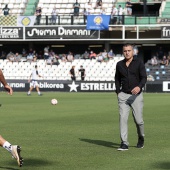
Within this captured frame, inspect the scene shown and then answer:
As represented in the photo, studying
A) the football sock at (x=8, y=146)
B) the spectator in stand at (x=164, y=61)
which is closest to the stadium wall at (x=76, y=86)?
the spectator in stand at (x=164, y=61)

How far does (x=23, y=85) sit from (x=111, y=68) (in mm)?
7497

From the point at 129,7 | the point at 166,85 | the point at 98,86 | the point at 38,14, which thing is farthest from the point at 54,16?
the point at 166,85

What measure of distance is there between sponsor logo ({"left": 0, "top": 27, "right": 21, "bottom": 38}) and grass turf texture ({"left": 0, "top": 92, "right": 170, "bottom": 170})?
90.5 feet

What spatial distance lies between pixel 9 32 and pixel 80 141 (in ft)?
122

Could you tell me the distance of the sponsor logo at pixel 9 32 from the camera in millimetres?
50250

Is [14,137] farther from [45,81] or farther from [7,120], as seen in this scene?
[45,81]

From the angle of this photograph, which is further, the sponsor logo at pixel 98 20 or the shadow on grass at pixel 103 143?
the sponsor logo at pixel 98 20

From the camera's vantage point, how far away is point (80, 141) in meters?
14.3

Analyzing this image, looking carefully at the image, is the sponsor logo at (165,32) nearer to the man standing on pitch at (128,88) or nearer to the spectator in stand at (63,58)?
the spectator in stand at (63,58)

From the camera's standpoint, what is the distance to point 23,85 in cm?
4700

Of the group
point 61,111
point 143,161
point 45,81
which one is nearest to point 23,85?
point 45,81

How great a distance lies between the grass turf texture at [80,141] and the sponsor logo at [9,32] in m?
27.6

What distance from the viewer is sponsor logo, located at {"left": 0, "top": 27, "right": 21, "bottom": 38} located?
50.2 m

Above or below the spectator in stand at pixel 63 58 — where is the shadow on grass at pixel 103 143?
above
